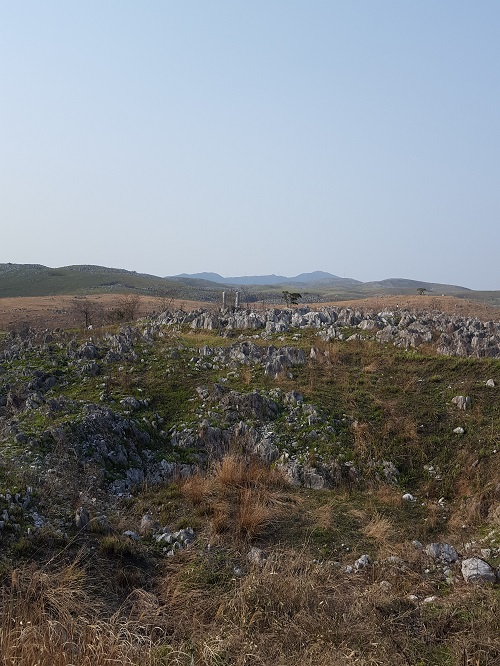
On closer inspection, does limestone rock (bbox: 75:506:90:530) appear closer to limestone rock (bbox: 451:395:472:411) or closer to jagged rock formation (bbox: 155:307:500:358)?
limestone rock (bbox: 451:395:472:411)

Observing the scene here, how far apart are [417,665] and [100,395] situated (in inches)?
395

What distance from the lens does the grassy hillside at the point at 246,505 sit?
5.18 metres

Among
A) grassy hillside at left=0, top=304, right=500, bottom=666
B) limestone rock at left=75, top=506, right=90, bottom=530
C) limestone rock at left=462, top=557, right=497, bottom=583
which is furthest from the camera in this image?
limestone rock at left=75, top=506, right=90, bottom=530

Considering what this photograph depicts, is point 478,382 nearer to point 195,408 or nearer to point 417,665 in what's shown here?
point 195,408

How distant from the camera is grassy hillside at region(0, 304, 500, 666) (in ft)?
17.0

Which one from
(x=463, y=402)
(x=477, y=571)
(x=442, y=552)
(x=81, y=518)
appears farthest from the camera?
(x=463, y=402)

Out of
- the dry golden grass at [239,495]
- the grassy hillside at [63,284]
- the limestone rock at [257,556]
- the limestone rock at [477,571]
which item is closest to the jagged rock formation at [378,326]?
the dry golden grass at [239,495]

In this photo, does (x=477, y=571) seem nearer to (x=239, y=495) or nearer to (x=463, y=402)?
(x=239, y=495)

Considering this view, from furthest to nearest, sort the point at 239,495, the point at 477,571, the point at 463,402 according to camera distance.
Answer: the point at 463,402 < the point at 239,495 < the point at 477,571

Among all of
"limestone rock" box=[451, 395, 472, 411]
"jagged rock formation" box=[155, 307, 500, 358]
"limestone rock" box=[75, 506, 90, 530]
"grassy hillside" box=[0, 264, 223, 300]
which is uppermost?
"grassy hillside" box=[0, 264, 223, 300]

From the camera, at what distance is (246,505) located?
859cm

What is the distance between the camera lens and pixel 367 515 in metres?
8.91

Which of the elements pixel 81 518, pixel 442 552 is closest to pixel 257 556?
pixel 442 552

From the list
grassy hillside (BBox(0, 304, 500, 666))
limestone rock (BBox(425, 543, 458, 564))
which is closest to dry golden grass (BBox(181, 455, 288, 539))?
grassy hillside (BBox(0, 304, 500, 666))
